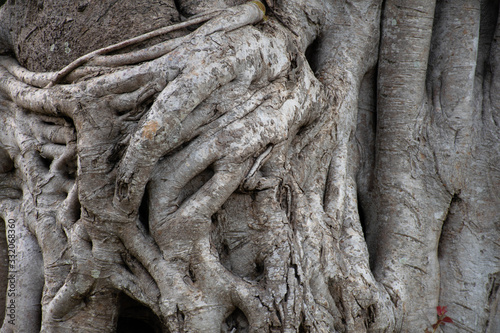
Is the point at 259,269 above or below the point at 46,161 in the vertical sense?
below

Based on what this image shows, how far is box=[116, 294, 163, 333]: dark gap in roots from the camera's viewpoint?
2239mm

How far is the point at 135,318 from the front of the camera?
Answer: 2.41m

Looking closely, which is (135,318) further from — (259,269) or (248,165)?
(248,165)

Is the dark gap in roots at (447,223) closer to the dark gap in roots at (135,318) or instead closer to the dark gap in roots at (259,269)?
the dark gap in roots at (259,269)

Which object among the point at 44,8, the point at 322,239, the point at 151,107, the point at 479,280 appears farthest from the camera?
the point at 479,280

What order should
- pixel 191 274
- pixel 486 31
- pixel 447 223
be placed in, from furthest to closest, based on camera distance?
pixel 486 31 < pixel 447 223 < pixel 191 274

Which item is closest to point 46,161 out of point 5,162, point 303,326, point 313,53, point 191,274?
point 5,162

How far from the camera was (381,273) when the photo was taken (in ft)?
8.64

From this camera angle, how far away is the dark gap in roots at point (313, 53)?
2.94 metres

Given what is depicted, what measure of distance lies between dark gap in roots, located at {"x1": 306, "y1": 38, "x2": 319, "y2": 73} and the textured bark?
0.08 feet

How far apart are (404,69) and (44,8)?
6.93ft

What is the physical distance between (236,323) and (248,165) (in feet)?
2.28

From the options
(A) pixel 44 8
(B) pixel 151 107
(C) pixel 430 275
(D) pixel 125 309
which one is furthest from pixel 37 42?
(C) pixel 430 275

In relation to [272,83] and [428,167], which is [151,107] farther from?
[428,167]
